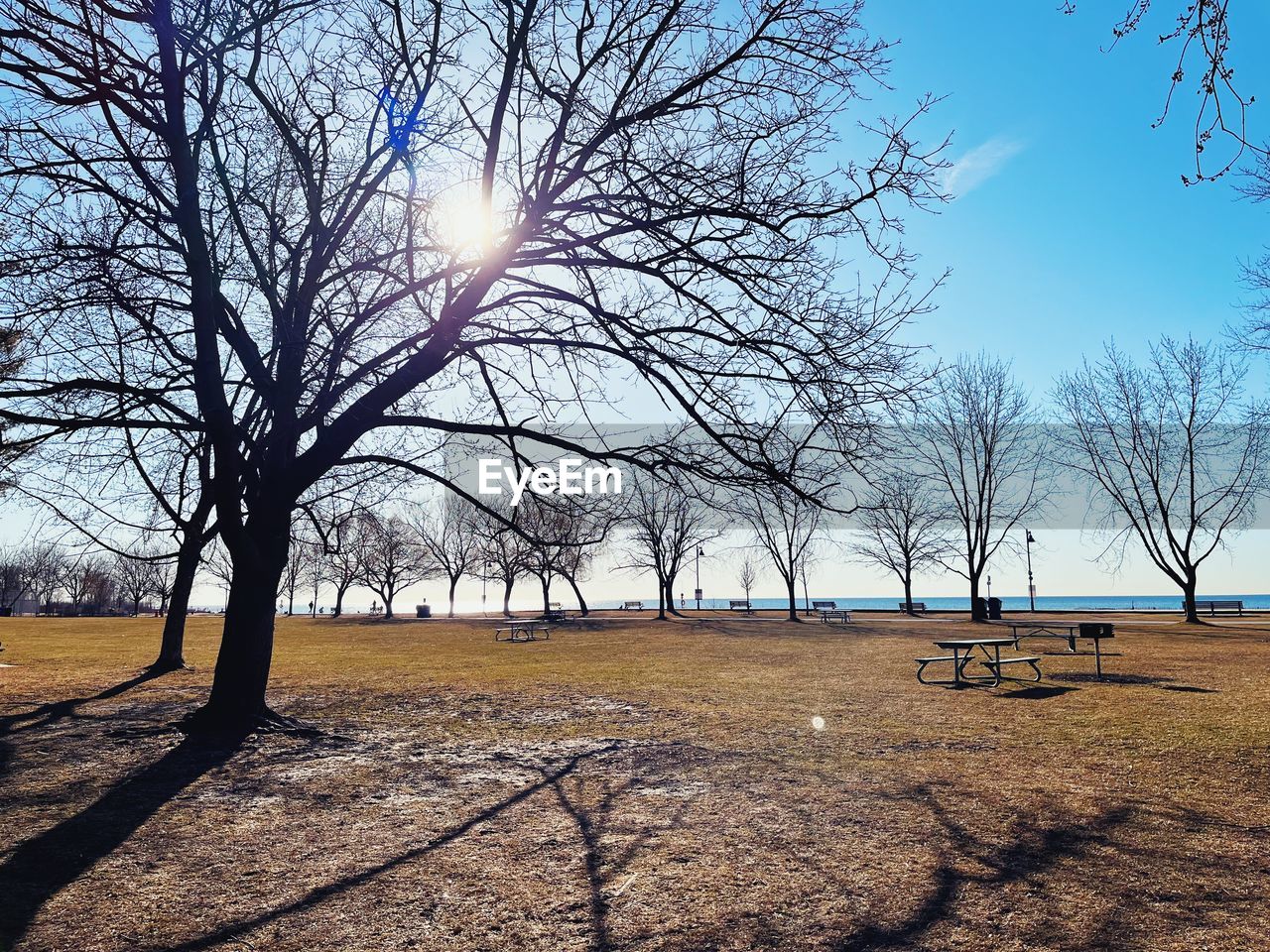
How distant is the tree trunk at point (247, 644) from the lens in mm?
9516

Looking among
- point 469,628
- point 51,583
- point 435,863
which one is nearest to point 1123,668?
point 435,863

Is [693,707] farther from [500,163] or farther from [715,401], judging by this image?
[500,163]

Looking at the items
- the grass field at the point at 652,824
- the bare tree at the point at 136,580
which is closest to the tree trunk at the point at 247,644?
the grass field at the point at 652,824

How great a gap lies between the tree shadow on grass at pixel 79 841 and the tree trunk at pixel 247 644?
1.67 m

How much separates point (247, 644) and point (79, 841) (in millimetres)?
4502

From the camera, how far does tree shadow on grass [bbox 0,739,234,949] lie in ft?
13.9

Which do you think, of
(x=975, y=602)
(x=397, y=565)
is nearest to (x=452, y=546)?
(x=397, y=565)

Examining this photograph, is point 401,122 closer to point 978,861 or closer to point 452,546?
point 978,861

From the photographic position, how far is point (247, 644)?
31.8 ft

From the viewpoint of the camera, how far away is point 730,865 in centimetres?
474

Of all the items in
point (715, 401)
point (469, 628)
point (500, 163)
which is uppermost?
point (500, 163)

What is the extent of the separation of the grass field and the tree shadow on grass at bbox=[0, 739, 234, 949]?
29mm

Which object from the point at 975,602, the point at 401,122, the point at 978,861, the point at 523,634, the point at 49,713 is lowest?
the point at 523,634

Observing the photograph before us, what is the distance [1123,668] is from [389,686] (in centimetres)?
1482
